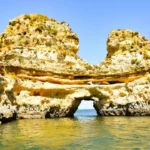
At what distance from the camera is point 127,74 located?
44125 millimetres

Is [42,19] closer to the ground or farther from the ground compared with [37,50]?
farther from the ground

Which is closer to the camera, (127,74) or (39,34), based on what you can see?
(127,74)

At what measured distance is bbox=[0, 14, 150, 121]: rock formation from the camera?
1561 inches

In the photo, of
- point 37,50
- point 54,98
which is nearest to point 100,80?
point 54,98

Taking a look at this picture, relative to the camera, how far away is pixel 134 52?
48.8 meters

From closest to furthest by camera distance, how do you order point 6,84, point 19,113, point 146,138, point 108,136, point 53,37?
point 146,138 < point 108,136 < point 6,84 < point 19,113 < point 53,37

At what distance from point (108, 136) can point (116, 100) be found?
2310 cm

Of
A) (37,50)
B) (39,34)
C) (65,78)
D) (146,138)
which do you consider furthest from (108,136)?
Answer: (39,34)

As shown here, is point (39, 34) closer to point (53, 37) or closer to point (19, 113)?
point (53, 37)

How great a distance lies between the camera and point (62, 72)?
43.8 m

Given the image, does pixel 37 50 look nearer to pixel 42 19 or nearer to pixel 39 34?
pixel 39 34

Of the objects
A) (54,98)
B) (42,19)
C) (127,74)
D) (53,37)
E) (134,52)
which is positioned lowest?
(54,98)

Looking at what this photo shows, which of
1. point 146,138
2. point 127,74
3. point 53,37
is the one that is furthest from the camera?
point 53,37

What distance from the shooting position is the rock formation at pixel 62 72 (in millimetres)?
39656
